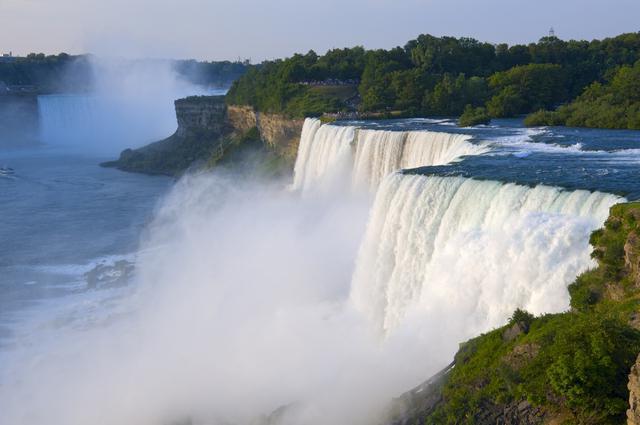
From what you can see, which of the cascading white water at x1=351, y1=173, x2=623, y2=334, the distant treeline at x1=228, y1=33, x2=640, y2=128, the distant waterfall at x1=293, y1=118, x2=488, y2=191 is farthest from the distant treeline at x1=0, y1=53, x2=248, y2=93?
the cascading white water at x1=351, y1=173, x2=623, y2=334

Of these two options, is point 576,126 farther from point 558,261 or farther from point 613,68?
point 558,261

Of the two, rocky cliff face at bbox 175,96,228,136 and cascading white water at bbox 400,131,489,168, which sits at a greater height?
cascading white water at bbox 400,131,489,168

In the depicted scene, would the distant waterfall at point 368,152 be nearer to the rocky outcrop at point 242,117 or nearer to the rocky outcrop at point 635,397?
the rocky outcrop at point 242,117

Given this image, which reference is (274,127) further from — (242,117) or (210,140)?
(210,140)

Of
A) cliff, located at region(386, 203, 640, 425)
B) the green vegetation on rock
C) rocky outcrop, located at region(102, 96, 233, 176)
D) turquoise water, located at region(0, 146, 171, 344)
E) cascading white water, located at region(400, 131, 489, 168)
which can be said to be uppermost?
the green vegetation on rock

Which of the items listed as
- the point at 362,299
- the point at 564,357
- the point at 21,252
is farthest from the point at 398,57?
the point at 564,357

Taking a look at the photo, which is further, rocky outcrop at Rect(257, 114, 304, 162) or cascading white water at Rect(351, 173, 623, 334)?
rocky outcrop at Rect(257, 114, 304, 162)

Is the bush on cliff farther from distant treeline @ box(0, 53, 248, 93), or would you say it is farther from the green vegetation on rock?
distant treeline @ box(0, 53, 248, 93)
